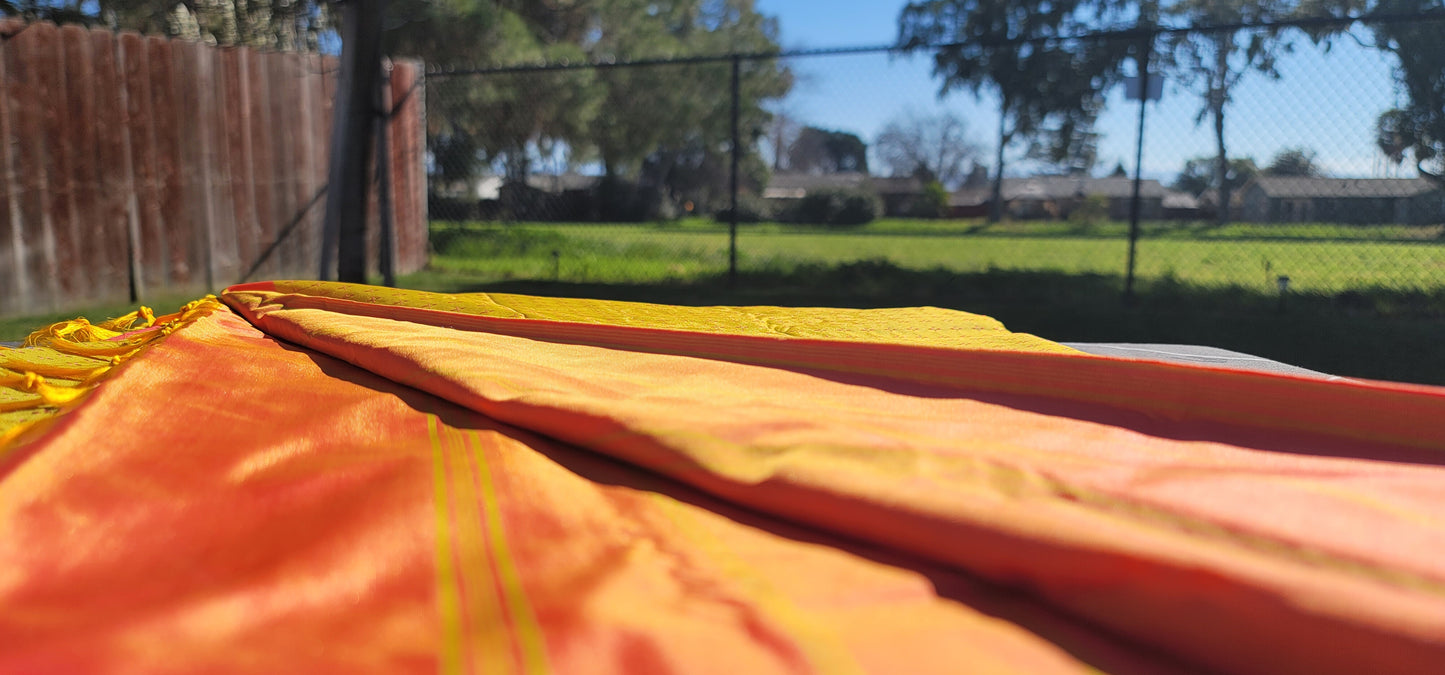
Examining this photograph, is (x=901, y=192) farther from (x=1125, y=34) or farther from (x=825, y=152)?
(x=825, y=152)

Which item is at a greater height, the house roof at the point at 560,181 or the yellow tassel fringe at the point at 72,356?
the house roof at the point at 560,181

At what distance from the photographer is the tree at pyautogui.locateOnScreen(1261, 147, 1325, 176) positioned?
588cm

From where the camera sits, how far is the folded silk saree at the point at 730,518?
0.67 m

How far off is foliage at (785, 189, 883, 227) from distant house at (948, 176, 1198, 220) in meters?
2.22

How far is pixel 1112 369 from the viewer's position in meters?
1.24

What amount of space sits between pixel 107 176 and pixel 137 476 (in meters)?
5.24

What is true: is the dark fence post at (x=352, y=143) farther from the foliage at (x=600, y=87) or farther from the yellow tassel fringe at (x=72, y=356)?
the yellow tassel fringe at (x=72, y=356)

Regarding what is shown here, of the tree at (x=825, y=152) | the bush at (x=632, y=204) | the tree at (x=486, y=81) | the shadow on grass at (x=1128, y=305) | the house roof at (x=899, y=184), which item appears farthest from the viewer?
the bush at (x=632, y=204)

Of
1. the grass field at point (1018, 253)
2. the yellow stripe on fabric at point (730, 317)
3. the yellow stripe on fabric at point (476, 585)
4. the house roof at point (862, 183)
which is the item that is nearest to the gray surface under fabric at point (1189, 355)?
the yellow stripe on fabric at point (730, 317)

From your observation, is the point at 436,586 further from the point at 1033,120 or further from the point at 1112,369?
the point at 1033,120

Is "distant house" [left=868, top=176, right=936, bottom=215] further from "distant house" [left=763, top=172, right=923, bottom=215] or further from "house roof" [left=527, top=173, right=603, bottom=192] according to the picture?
"house roof" [left=527, top=173, right=603, bottom=192]

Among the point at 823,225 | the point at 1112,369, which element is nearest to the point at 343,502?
the point at 1112,369

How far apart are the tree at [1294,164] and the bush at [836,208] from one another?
599cm

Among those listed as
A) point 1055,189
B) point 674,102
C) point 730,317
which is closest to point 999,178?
point 1055,189
